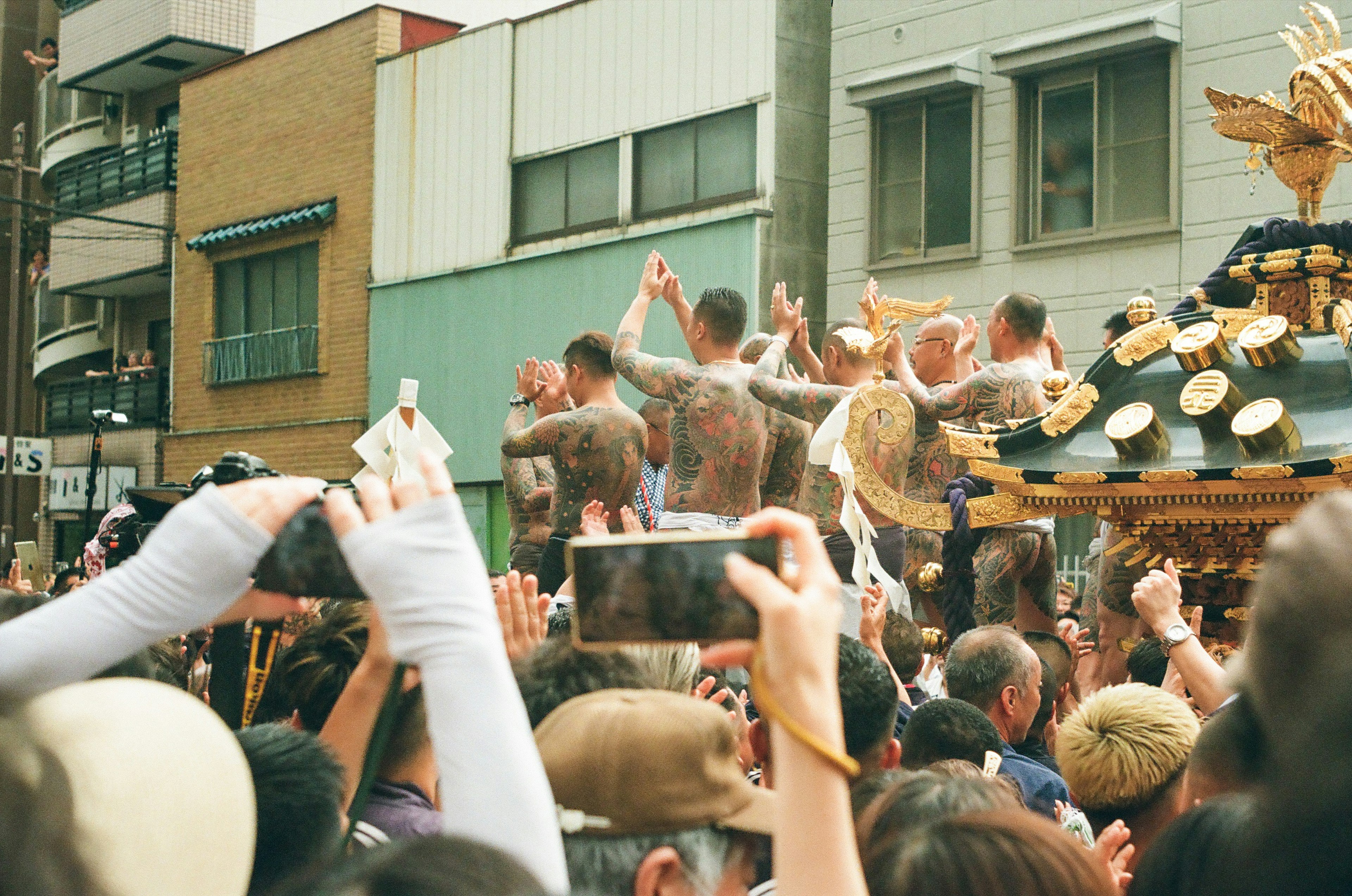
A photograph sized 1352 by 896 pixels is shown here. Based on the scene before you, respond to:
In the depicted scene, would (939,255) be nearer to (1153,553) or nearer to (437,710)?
(1153,553)

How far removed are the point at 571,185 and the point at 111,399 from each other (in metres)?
10.1

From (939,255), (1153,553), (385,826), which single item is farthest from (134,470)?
(385,826)

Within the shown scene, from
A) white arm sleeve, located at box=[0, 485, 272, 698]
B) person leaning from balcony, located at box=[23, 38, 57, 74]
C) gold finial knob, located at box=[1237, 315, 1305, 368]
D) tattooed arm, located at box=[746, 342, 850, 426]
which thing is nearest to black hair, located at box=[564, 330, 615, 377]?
tattooed arm, located at box=[746, 342, 850, 426]

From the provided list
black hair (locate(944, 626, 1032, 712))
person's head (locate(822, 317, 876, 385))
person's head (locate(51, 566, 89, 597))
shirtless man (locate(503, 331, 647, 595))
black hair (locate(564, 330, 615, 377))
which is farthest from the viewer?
person's head (locate(51, 566, 89, 597))

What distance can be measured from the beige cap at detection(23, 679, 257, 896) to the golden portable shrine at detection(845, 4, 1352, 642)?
358 centimetres

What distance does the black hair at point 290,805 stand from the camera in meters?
→ 1.83

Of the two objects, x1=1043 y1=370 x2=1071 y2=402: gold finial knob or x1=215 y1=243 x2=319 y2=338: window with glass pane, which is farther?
x1=215 y1=243 x2=319 y2=338: window with glass pane

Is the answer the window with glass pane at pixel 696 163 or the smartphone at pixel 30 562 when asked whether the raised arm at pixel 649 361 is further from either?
the window with glass pane at pixel 696 163

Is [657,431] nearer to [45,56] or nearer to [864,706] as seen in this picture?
[864,706]

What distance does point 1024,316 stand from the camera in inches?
252

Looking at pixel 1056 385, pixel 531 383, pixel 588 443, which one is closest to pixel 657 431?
pixel 531 383

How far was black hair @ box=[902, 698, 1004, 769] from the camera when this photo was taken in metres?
3.17

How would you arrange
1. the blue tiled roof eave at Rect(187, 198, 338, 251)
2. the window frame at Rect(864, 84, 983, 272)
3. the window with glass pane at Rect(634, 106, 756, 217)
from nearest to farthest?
the window frame at Rect(864, 84, 983, 272) < the window with glass pane at Rect(634, 106, 756, 217) < the blue tiled roof eave at Rect(187, 198, 338, 251)

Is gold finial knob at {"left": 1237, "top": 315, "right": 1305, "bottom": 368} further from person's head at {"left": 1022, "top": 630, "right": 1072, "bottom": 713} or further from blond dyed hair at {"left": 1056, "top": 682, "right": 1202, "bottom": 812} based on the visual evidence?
blond dyed hair at {"left": 1056, "top": 682, "right": 1202, "bottom": 812}
